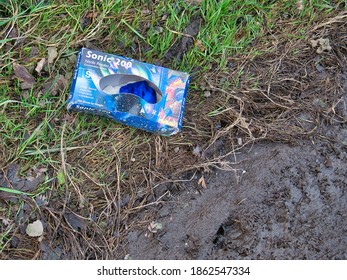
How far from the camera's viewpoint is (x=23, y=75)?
2223 mm

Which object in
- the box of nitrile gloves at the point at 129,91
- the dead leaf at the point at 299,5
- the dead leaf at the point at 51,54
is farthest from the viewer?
the dead leaf at the point at 299,5

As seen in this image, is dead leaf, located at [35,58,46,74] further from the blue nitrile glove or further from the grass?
the blue nitrile glove

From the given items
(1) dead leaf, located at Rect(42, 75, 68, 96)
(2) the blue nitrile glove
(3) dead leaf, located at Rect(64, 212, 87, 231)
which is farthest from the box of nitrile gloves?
(3) dead leaf, located at Rect(64, 212, 87, 231)

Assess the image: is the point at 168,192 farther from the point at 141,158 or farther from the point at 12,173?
the point at 12,173

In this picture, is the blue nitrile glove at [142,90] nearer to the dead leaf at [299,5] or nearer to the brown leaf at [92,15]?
the brown leaf at [92,15]

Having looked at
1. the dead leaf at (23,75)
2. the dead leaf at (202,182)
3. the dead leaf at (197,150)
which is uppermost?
the dead leaf at (23,75)

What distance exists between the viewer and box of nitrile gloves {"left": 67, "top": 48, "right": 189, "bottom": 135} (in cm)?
215

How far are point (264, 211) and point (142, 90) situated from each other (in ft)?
2.54

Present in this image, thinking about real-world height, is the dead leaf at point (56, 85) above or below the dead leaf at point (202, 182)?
above

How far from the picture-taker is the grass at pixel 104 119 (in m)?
2.22

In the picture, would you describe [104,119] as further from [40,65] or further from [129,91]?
[40,65]

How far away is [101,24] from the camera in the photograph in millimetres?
2297

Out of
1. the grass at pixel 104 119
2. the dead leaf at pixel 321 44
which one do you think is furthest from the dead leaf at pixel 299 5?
the dead leaf at pixel 321 44

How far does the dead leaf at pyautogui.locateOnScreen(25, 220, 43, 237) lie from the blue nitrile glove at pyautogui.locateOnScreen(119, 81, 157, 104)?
27.2 inches
